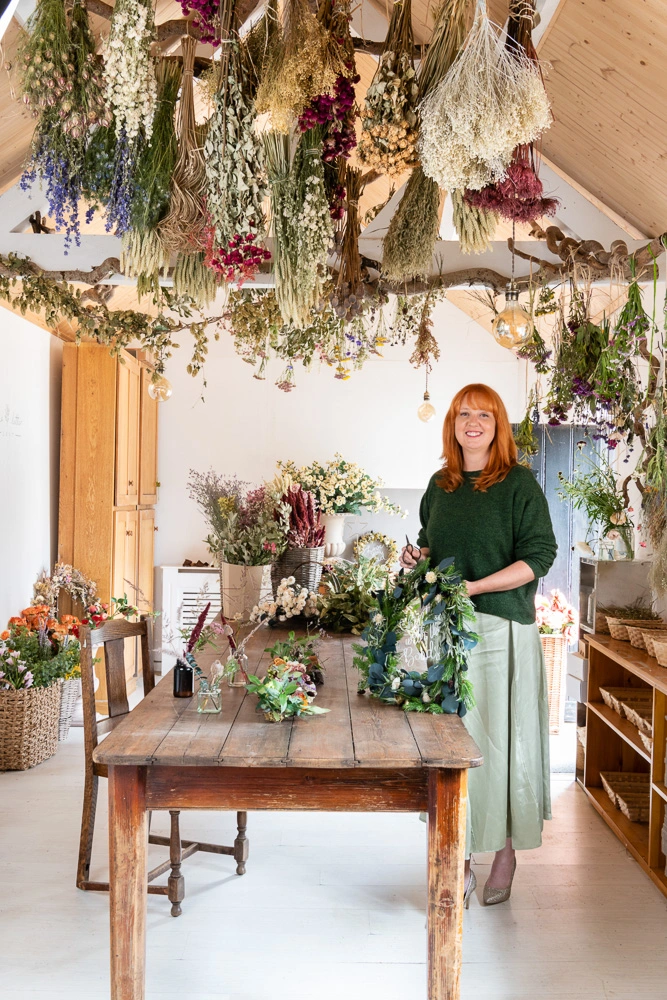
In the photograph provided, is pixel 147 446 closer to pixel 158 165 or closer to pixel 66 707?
pixel 66 707

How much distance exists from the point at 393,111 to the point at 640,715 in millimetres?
2700

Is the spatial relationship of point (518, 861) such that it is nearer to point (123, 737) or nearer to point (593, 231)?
point (123, 737)

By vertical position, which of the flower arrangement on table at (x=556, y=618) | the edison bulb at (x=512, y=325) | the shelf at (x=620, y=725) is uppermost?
the edison bulb at (x=512, y=325)

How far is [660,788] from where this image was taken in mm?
3344

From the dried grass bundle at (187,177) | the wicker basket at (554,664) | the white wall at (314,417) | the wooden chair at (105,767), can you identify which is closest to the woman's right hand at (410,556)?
the wooden chair at (105,767)

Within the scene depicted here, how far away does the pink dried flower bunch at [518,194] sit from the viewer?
241 centimetres

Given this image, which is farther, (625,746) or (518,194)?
(625,746)

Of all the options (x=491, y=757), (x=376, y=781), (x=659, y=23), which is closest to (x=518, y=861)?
(x=491, y=757)

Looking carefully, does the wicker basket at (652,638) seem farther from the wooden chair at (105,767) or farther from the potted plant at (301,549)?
the wooden chair at (105,767)

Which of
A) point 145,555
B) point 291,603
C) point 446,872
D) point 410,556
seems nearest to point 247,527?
point 291,603

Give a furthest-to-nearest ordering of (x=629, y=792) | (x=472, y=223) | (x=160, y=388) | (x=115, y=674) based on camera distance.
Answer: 1. (x=160, y=388)
2. (x=629, y=792)
3. (x=115, y=674)
4. (x=472, y=223)

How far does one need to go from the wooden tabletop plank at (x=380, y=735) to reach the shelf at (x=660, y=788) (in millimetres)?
1455

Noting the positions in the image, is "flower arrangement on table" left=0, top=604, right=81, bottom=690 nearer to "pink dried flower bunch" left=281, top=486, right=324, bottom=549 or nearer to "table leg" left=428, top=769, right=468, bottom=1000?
"pink dried flower bunch" left=281, top=486, right=324, bottom=549

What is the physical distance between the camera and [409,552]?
290 cm
